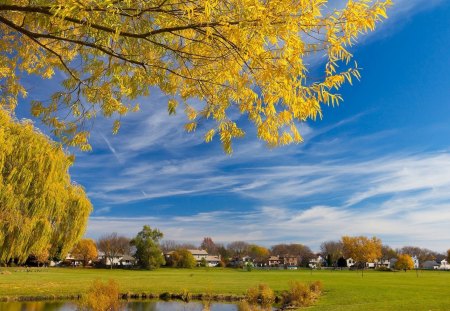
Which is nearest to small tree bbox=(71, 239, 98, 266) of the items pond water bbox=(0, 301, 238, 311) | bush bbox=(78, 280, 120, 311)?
pond water bbox=(0, 301, 238, 311)

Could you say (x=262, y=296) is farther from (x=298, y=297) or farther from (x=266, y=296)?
(x=298, y=297)

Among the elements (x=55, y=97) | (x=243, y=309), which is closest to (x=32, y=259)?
(x=243, y=309)

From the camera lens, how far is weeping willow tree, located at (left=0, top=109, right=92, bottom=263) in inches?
866

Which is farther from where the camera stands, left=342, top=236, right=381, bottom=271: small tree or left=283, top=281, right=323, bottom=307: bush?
left=342, top=236, right=381, bottom=271: small tree

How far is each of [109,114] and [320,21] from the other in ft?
13.8

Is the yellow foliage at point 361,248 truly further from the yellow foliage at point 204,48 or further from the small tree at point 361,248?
the yellow foliage at point 204,48

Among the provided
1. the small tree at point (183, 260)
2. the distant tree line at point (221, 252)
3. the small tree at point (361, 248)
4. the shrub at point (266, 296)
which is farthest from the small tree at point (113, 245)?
the shrub at point (266, 296)

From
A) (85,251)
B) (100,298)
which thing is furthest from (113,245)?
(100,298)

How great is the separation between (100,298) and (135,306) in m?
10.6

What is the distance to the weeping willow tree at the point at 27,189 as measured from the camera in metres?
22.0

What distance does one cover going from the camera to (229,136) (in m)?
6.20

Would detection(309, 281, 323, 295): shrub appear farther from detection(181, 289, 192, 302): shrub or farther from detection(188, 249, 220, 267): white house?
detection(188, 249, 220, 267): white house

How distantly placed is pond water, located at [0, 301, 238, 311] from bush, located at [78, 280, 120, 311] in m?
6.67

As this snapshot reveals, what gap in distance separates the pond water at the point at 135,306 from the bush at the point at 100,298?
21.9 feet
